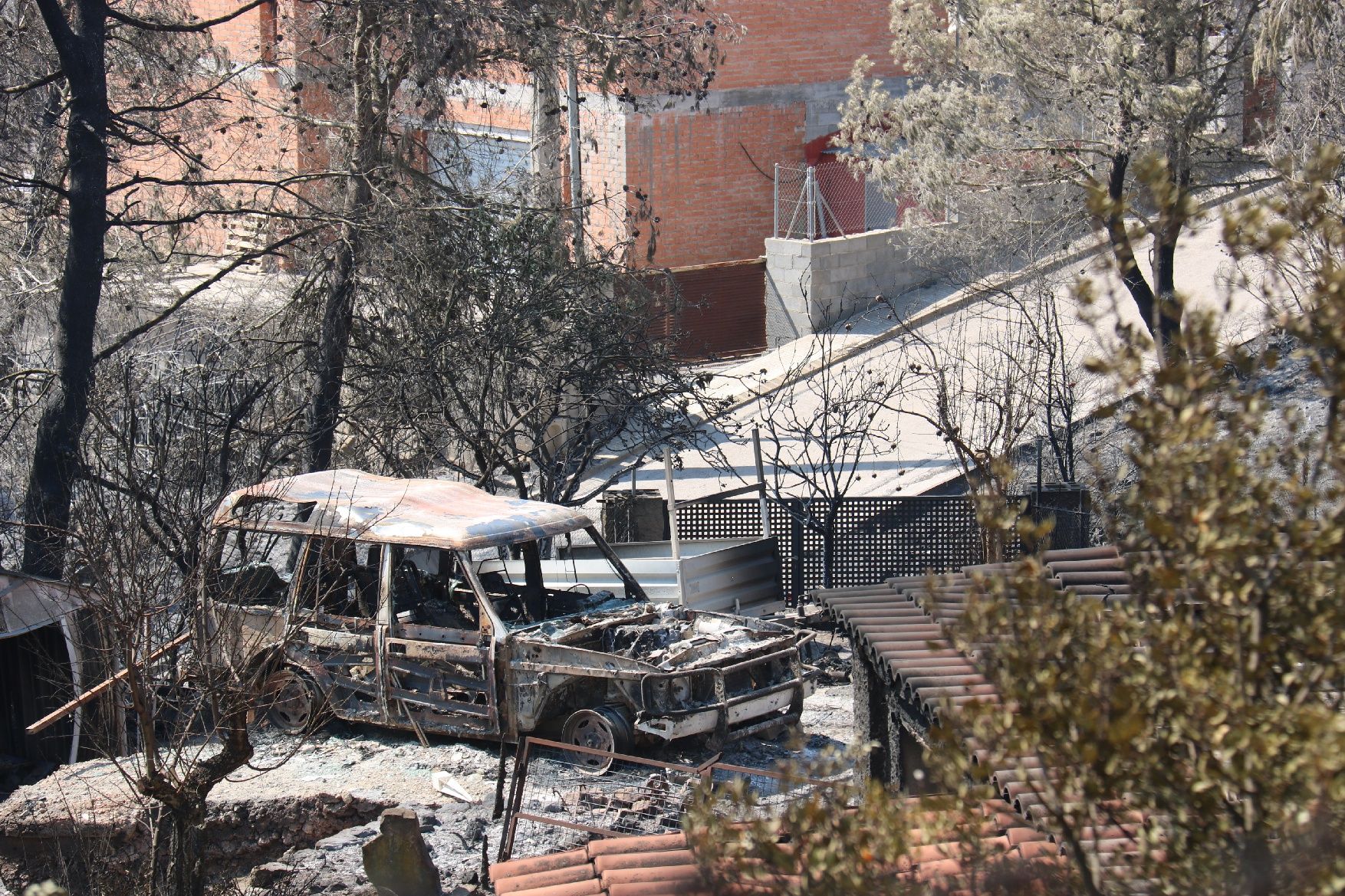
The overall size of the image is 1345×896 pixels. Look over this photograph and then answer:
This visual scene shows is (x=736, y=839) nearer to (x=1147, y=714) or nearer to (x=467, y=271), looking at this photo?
(x=1147, y=714)

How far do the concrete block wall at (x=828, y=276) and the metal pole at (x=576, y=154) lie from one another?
4.96 m

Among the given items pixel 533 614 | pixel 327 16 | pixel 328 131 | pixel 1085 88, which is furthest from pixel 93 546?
pixel 1085 88

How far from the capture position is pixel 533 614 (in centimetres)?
980

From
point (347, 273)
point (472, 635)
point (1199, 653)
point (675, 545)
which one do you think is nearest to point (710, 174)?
point (347, 273)

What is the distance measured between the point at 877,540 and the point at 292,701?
6.47 m

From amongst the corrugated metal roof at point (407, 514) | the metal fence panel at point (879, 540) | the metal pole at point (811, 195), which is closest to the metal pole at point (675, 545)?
the metal fence panel at point (879, 540)

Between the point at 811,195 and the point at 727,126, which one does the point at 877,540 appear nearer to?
the point at 811,195

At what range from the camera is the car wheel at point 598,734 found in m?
8.74

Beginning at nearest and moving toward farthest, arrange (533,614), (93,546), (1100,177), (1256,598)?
1. (1256,598)
2. (93,546)
3. (533,614)
4. (1100,177)

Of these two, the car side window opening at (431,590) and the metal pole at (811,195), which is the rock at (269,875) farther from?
the metal pole at (811,195)

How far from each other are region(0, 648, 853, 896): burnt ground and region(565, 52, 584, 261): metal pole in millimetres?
6730

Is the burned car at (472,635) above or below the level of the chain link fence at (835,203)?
below

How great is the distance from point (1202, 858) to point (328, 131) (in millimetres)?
14614

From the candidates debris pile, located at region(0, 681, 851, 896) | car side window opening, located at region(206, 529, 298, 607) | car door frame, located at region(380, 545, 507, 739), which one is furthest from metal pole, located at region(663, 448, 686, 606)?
car side window opening, located at region(206, 529, 298, 607)
